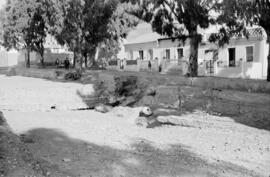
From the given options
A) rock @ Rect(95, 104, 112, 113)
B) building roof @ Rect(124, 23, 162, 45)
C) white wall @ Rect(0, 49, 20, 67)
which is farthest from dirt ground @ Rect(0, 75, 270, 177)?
white wall @ Rect(0, 49, 20, 67)

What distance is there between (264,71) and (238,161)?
1638 cm

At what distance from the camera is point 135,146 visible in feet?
30.8

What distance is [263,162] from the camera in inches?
336

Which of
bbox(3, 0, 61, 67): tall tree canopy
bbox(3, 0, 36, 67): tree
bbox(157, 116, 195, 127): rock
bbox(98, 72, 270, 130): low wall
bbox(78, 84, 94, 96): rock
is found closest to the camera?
bbox(98, 72, 270, 130): low wall

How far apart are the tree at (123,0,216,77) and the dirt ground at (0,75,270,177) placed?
510 centimetres

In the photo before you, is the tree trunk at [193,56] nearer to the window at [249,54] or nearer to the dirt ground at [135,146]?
the dirt ground at [135,146]

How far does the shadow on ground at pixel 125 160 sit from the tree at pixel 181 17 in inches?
337

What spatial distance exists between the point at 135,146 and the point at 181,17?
32.4ft

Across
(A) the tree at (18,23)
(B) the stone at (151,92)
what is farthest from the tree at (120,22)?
(B) the stone at (151,92)

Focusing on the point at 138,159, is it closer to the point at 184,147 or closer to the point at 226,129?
the point at 184,147

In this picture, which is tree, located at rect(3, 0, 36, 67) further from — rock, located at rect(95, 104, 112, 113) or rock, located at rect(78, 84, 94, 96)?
rock, located at rect(95, 104, 112, 113)

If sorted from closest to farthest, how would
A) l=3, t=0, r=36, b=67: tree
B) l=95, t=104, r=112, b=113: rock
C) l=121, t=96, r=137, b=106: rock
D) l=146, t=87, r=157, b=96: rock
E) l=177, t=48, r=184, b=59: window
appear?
l=146, t=87, r=157, b=96: rock, l=95, t=104, r=112, b=113: rock, l=121, t=96, r=137, b=106: rock, l=3, t=0, r=36, b=67: tree, l=177, t=48, r=184, b=59: window

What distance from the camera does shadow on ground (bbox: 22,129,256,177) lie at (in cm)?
714

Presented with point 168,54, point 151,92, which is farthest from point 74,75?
point 168,54
